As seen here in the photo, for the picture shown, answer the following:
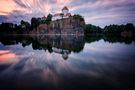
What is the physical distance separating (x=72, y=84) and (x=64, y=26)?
179 m

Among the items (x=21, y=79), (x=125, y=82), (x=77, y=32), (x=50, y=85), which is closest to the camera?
(x=50, y=85)

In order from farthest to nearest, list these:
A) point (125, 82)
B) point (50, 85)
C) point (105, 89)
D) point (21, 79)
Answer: point (21, 79) → point (125, 82) → point (50, 85) → point (105, 89)

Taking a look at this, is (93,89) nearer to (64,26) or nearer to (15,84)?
(15,84)

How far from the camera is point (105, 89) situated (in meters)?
8.25

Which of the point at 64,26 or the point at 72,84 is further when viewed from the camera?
the point at 64,26

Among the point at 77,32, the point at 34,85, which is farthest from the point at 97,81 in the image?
the point at 77,32

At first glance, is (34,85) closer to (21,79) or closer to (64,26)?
(21,79)

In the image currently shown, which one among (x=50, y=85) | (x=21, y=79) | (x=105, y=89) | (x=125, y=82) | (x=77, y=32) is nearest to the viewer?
(x=105, y=89)

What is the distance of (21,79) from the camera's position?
33.7ft

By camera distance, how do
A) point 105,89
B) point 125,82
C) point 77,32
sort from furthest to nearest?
point 77,32
point 125,82
point 105,89

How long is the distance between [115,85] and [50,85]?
361cm

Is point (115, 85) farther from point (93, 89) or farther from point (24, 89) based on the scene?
point (24, 89)

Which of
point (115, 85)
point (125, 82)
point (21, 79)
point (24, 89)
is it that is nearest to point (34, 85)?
point (24, 89)

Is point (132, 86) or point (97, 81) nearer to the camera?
point (132, 86)
